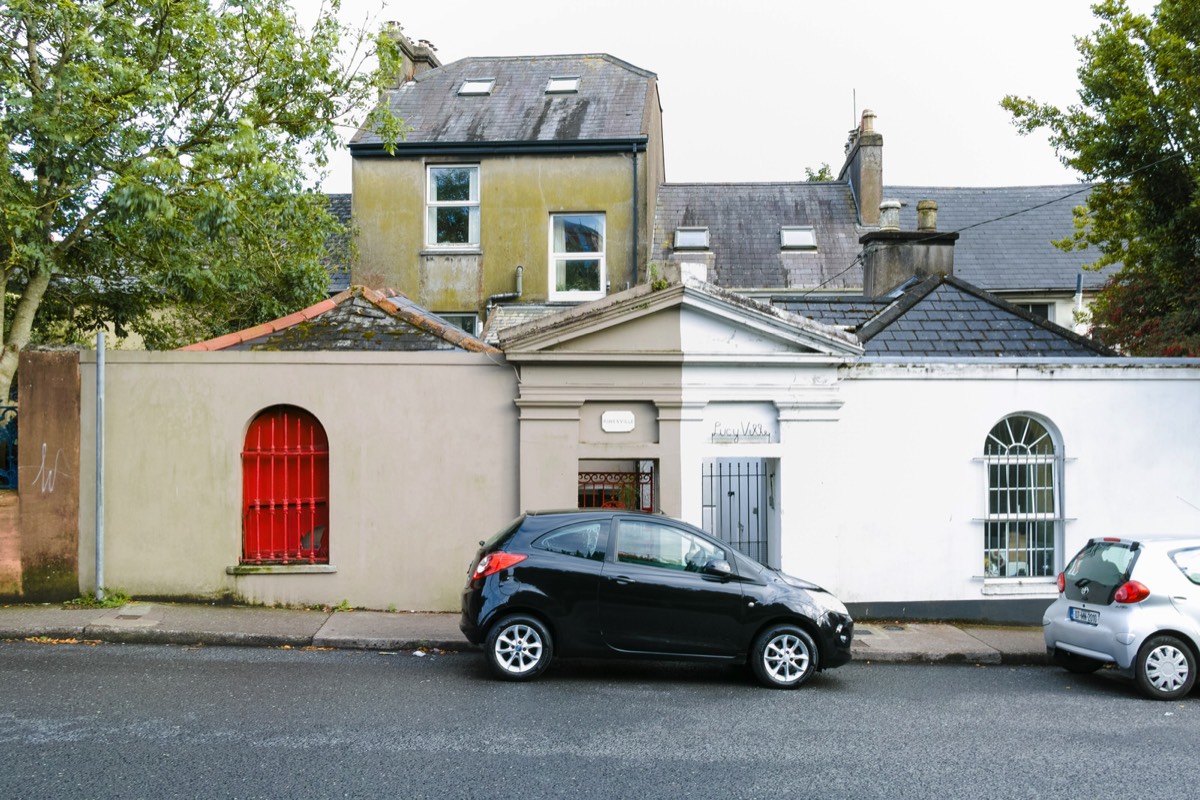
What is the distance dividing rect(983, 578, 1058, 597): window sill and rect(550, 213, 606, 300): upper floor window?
1258 centimetres

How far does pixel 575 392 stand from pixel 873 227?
677 inches

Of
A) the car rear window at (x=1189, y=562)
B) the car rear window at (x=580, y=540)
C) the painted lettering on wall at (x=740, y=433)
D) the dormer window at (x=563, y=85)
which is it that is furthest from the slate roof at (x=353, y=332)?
the dormer window at (x=563, y=85)

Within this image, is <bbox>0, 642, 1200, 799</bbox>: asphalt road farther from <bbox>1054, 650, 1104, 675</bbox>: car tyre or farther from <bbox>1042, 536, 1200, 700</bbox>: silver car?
<bbox>1042, 536, 1200, 700</bbox>: silver car

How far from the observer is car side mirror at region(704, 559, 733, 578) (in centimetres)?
912

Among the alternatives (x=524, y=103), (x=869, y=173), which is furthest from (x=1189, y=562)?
(x=869, y=173)

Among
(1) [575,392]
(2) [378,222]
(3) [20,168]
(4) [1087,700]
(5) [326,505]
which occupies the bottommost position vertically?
(4) [1087,700]

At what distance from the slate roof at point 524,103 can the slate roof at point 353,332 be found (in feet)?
32.5

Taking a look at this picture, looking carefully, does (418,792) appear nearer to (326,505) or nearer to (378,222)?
(326,505)

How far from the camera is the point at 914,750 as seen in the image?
7.15m

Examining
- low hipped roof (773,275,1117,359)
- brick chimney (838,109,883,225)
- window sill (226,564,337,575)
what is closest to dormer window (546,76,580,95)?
brick chimney (838,109,883,225)

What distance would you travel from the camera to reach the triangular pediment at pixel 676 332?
11.8 m

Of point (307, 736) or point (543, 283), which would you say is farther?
point (543, 283)

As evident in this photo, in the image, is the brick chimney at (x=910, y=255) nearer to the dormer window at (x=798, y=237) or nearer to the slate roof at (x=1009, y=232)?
the dormer window at (x=798, y=237)

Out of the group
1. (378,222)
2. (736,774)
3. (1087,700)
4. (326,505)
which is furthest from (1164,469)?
(378,222)
